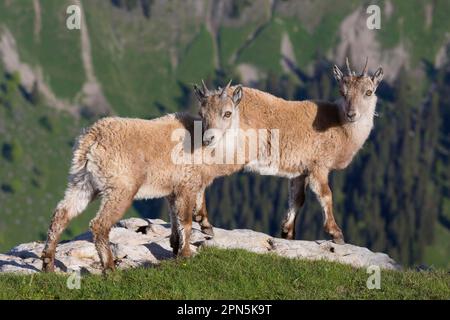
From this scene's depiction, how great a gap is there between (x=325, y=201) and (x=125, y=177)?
7.34 m

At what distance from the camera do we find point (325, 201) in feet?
87.4

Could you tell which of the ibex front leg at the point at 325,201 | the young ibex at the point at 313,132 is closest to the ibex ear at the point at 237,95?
the young ibex at the point at 313,132

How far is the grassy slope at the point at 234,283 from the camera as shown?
1909 cm

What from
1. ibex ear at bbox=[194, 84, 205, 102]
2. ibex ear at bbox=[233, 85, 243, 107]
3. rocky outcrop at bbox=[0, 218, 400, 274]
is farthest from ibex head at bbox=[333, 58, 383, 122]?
ibex ear at bbox=[194, 84, 205, 102]

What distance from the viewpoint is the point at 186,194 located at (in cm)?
2355

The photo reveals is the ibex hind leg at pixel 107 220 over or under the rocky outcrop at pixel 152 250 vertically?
over

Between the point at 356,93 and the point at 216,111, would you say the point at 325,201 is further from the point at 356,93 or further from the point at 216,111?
the point at 216,111

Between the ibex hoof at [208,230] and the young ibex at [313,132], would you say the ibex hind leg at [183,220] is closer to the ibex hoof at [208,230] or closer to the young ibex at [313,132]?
the ibex hoof at [208,230]

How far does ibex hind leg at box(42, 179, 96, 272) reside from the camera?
22.3 meters

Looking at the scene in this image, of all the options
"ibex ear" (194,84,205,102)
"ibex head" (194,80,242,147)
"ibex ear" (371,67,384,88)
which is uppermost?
"ibex ear" (371,67,384,88)

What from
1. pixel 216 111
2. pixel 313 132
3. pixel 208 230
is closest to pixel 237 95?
pixel 216 111

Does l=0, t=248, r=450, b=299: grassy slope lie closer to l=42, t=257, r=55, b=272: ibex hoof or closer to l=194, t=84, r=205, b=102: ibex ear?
l=42, t=257, r=55, b=272: ibex hoof
